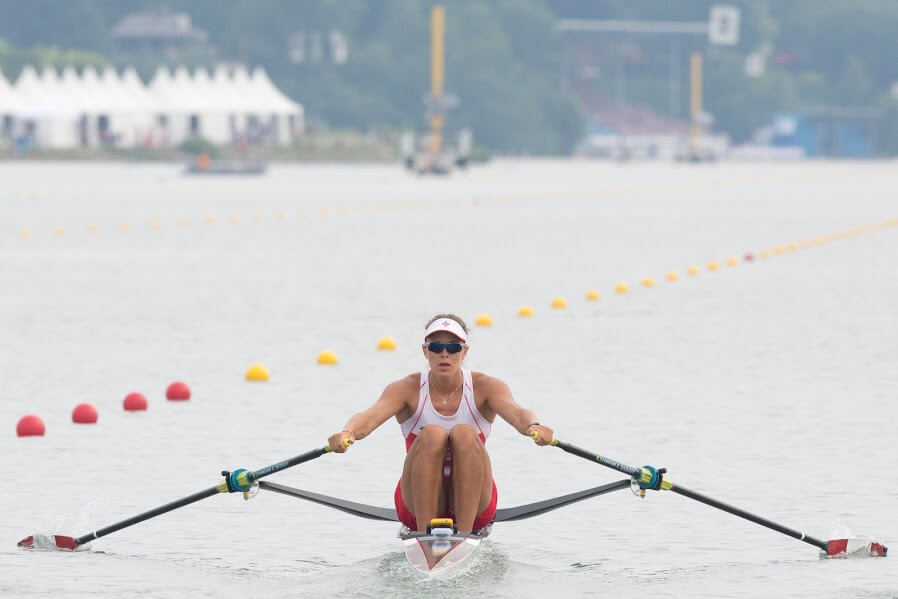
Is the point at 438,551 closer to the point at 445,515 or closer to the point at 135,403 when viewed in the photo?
the point at 445,515

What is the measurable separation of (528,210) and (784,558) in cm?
4251

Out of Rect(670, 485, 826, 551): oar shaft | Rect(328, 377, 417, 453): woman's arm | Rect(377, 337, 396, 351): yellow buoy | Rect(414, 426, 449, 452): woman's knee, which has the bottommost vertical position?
Rect(377, 337, 396, 351): yellow buoy

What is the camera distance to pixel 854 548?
33.4 ft

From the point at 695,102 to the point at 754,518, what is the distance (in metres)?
147

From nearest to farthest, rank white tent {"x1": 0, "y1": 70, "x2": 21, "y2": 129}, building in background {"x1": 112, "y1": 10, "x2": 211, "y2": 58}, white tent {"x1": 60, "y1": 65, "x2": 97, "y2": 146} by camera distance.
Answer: white tent {"x1": 0, "y1": 70, "x2": 21, "y2": 129}, white tent {"x1": 60, "y1": 65, "x2": 97, "y2": 146}, building in background {"x1": 112, "y1": 10, "x2": 211, "y2": 58}

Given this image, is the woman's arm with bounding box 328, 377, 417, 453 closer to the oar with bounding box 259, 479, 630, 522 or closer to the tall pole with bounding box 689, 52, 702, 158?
the oar with bounding box 259, 479, 630, 522

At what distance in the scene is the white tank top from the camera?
10.2 metres

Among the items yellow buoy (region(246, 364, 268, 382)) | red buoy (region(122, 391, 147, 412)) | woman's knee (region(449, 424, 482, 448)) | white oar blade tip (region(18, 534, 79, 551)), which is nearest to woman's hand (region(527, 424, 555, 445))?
woman's knee (region(449, 424, 482, 448))

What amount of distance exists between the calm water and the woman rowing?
30cm

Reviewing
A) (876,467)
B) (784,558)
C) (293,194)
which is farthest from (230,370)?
(293,194)

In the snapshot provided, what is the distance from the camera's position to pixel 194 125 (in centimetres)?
12888

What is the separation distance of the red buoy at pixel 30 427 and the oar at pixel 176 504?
11.7 ft

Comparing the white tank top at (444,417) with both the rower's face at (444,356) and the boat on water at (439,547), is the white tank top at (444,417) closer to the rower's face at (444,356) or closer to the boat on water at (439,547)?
the rower's face at (444,356)

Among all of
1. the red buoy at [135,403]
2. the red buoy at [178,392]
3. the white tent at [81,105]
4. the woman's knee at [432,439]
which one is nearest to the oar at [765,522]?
the woman's knee at [432,439]
